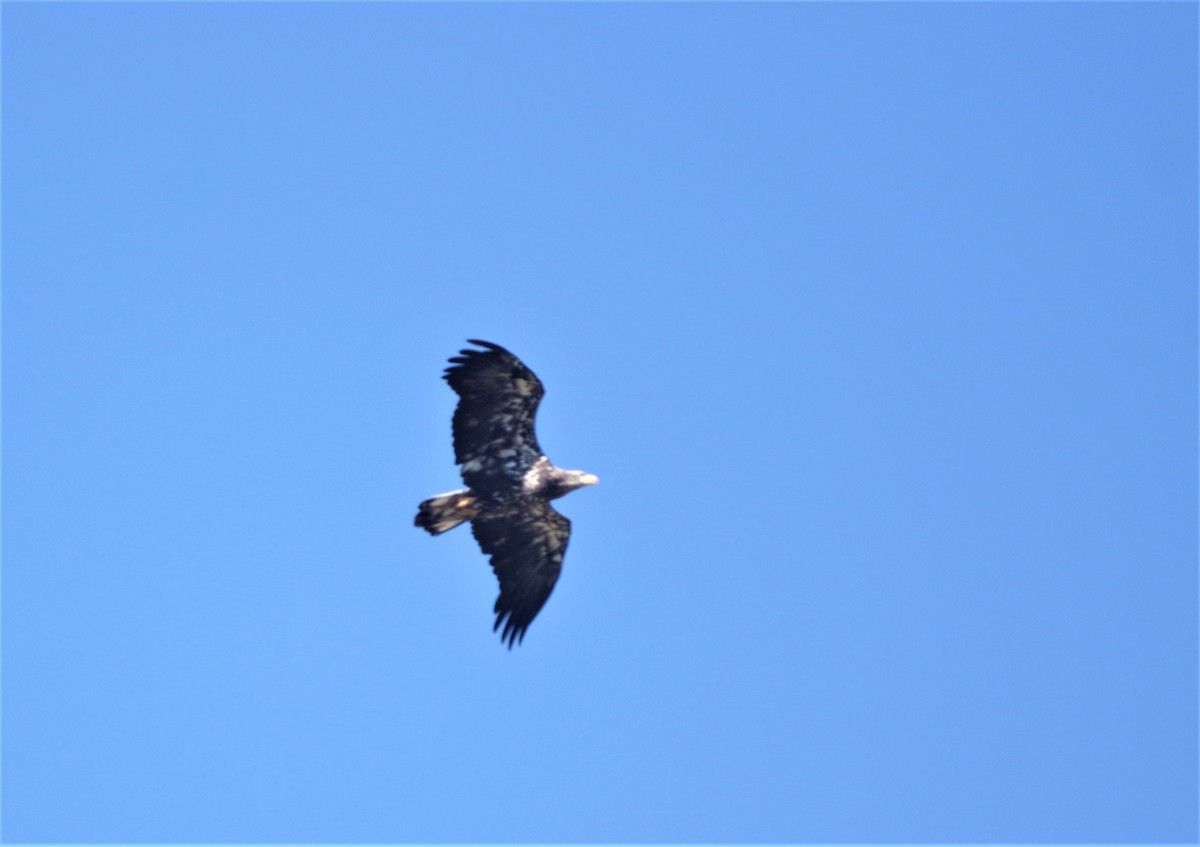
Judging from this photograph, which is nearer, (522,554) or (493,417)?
(493,417)

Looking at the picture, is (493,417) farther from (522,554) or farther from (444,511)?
(522,554)

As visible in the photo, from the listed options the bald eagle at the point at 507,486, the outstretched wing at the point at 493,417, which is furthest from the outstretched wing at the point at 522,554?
the outstretched wing at the point at 493,417

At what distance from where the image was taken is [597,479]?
2273 cm

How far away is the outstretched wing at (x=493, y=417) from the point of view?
21688 millimetres

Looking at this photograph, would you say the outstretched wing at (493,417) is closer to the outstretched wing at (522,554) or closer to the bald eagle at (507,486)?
the bald eagle at (507,486)

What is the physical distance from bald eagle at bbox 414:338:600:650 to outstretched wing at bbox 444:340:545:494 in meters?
0.01

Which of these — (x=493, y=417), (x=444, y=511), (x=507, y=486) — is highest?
(x=493, y=417)

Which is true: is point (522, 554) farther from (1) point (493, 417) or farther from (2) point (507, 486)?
(1) point (493, 417)

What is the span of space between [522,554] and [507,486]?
1.24m

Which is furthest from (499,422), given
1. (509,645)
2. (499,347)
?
(509,645)

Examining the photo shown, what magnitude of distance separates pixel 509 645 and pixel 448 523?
204 cm

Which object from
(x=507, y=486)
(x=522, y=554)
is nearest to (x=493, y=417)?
(x=507, y=486)

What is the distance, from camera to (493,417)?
22094mm

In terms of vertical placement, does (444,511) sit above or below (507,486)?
below
